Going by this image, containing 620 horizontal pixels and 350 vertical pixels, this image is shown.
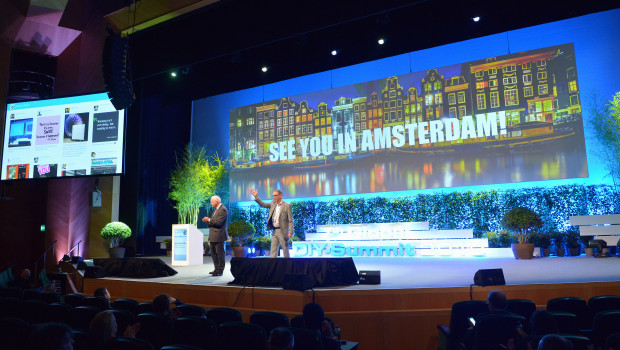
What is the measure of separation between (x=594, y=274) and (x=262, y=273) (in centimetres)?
401

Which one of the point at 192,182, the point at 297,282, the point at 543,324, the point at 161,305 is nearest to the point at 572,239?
the point at 297,282

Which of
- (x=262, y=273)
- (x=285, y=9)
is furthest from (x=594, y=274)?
(x=285, y=9)

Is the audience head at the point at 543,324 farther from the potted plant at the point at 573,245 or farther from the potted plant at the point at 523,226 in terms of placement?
the potted plant at the point at 573,245

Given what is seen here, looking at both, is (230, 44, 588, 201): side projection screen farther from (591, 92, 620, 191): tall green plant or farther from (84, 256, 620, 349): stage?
(84, 256, 620, 349): stage

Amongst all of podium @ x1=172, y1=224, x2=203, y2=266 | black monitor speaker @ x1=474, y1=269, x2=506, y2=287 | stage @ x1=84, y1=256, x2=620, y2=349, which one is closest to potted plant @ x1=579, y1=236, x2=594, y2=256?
stage @ x1=84, y1=256, x2=620, y2=349

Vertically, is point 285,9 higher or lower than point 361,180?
higher

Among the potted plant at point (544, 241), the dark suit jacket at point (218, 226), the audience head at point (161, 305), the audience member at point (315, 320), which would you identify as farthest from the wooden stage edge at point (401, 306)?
the potted plant at point (544, 241)

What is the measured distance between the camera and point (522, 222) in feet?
26.8

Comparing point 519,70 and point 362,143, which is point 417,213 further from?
point 519,70

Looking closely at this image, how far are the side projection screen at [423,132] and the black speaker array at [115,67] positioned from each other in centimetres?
675

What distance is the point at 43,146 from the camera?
27.5 feet

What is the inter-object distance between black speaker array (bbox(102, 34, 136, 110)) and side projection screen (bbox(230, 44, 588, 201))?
675 cm

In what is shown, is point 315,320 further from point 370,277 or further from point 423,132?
point 423,132

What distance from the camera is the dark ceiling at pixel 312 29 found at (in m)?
7.60
